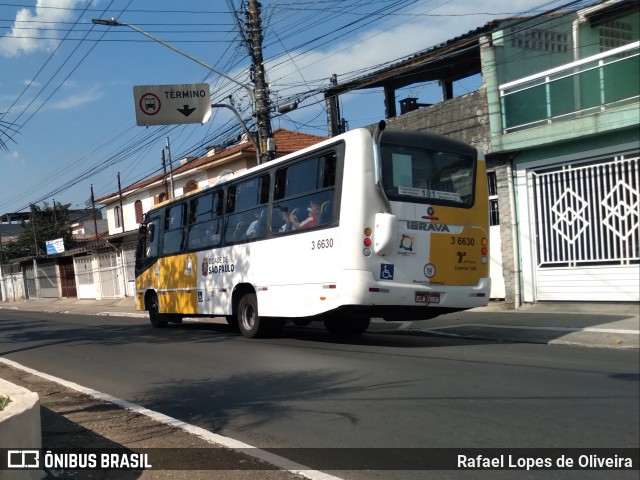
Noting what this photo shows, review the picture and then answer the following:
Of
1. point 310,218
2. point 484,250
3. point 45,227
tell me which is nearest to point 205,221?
point 310,218

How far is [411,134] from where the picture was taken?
903 cm

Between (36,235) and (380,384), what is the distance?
53077mm

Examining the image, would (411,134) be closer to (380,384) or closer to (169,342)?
(380,384)

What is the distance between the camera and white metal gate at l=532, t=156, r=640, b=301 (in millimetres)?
10922

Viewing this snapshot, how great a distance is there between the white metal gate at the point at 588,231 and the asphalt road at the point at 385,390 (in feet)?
11.6

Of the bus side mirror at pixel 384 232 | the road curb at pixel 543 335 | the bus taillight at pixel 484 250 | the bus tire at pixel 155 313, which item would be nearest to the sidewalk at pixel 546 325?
the road curb at pixel 543 335

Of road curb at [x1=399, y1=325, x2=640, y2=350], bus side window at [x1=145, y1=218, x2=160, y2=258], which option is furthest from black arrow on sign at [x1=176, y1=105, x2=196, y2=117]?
road curb at [x1=399, y1=325, x2=640, y2=350]

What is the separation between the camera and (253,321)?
450 inches

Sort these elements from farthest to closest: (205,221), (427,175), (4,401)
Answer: (205,221)
(427,175)
(4,401)

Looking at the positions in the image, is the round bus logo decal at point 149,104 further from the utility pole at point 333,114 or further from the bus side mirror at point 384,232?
the bus side mirror at point 384,232

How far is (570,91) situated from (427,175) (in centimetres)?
587

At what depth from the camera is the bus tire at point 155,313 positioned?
1579cm

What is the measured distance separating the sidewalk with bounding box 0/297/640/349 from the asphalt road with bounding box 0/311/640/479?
1.40ft

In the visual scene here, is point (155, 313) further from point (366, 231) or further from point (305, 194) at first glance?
point (366, 231)
